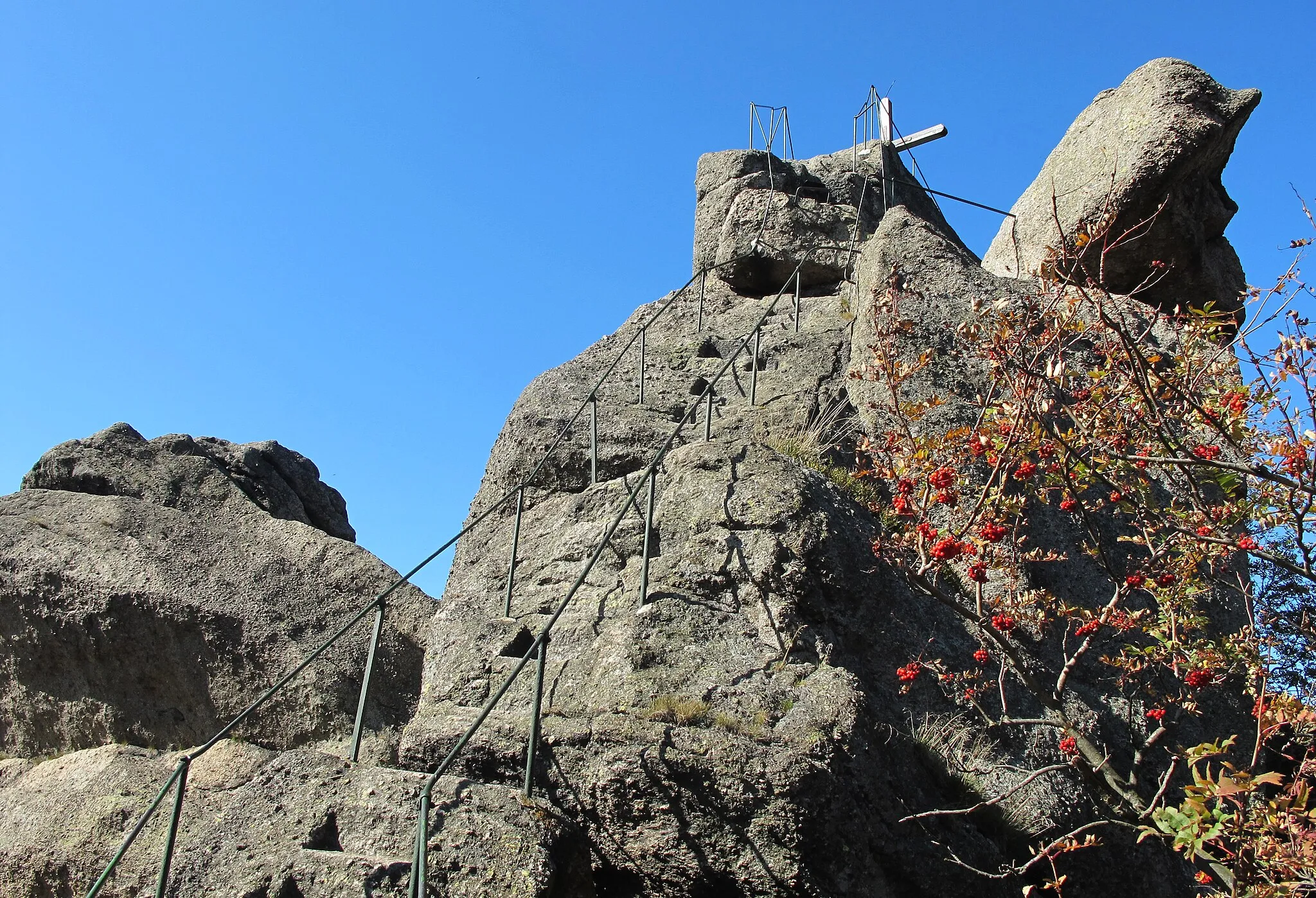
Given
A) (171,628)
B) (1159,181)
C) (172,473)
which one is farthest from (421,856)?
(1159,181)

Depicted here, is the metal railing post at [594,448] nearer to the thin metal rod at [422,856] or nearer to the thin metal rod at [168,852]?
the thin metal rod at [422,856]

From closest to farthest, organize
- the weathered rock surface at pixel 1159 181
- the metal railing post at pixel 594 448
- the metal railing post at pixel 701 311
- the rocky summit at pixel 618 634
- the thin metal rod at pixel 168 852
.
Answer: the thin metal rod at pixel 168 852
the rocky summit at pixel 618 634
the metal railing post at pixel 594 448
the weathered rock surface at pixel 1159 181
the metal railing post at pixel 701 311

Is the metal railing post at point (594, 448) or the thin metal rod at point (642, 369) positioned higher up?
the thin metal rod at point (642, 369)

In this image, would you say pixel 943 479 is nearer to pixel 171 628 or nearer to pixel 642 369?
pixel 642 369

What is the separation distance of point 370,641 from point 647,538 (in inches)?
105

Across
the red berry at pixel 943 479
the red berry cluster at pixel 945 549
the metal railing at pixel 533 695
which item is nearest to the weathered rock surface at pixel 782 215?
the metal railing at pixel 533 695

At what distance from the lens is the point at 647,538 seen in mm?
7242

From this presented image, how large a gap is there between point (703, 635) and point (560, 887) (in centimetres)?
185

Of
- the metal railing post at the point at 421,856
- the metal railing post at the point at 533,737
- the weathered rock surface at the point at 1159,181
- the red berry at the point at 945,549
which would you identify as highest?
the weathered rock surface at the point at 1159,181

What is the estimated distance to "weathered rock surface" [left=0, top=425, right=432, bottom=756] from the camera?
8.71 metres

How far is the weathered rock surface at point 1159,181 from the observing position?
10625 millimetres

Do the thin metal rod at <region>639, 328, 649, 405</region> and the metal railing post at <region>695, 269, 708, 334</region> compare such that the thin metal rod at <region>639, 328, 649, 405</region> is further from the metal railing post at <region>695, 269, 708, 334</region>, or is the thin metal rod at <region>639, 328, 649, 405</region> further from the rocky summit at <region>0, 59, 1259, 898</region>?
the metal railing post at <region>695, 269, 708, 334</region>

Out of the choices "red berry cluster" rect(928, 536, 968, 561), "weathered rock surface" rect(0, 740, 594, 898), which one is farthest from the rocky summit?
"red berry cluster" rect(928, 536, 968, 561)

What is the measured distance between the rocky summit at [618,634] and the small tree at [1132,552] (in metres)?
0.38
